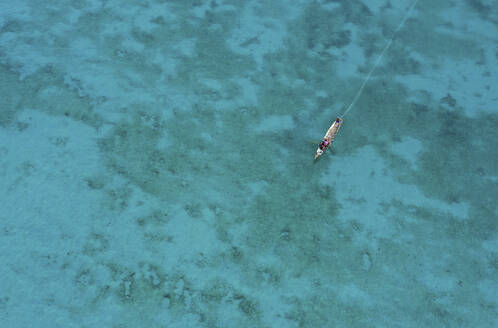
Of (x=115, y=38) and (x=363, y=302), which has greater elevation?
(x=115, y=38)

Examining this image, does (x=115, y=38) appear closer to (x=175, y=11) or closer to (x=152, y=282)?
(x=175, y=11)

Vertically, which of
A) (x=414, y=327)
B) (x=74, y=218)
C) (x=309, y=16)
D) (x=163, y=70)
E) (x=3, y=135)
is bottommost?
(x=414, y=327)

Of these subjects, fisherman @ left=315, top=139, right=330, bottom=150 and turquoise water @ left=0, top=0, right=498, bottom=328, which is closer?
turquoise water @ left=0, top=0, right=498, bottom=328

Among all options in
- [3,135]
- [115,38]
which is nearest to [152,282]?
[3,135]

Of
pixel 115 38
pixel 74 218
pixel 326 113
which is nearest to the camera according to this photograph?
pixel 74 218

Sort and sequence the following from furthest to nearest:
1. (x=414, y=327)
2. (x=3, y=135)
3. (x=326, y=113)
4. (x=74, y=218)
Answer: (x=326, y=113)
(x=3, y=135)
(x=74, y=218)
(x=414, y=327)

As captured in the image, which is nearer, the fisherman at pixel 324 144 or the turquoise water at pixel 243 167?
the turquoise water at pixel 243 167

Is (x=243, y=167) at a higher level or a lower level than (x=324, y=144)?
lower

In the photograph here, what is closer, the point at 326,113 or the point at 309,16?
the point at 326,113
